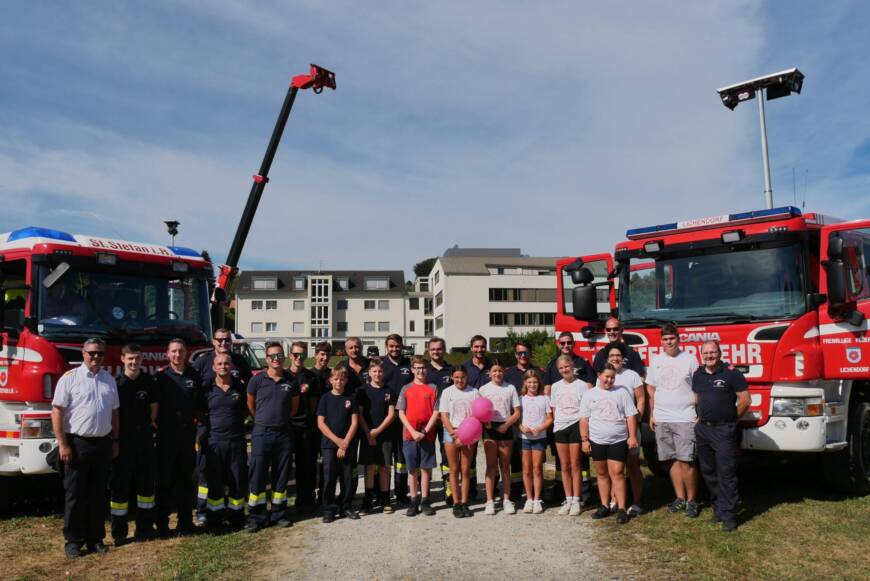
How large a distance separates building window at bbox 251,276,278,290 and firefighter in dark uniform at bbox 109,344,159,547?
67.3 meters

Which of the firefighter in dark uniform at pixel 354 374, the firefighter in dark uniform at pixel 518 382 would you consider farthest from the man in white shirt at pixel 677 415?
the firefighter in dark uniform at pixel 354 374

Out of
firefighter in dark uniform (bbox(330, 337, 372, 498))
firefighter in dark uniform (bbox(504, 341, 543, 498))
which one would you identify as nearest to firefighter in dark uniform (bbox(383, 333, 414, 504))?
firefighter in dark uniform (bbox(330, 337, 372, 498))

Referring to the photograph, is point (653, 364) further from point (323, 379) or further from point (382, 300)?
point (382, 300)

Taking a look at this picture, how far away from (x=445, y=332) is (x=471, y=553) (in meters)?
55.8

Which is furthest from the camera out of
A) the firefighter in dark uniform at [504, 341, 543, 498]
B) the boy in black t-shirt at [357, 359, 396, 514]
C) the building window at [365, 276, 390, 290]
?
the building window at [365, 276, 390, 290]

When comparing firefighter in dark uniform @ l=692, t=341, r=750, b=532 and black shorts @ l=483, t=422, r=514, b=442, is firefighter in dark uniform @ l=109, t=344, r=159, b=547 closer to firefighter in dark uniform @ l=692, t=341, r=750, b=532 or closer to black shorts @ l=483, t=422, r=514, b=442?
black shorts @ l=483, t=422, r=514, b=442

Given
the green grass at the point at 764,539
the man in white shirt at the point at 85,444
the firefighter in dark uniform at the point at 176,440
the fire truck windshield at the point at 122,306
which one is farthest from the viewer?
the fire truck windshield at the point at 122,306

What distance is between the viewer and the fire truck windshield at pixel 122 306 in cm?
750

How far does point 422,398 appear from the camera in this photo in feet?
25.6

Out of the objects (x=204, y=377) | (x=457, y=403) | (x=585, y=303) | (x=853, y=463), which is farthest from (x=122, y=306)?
(x=853, y=463)

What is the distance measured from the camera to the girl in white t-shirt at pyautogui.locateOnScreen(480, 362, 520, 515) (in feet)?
25.3

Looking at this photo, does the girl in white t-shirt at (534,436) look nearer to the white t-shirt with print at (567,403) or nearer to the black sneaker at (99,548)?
the white t-shirt with print at (567,403)

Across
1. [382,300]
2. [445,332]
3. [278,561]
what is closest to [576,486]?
[278,561]

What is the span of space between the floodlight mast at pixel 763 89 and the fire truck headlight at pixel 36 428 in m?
14.3
